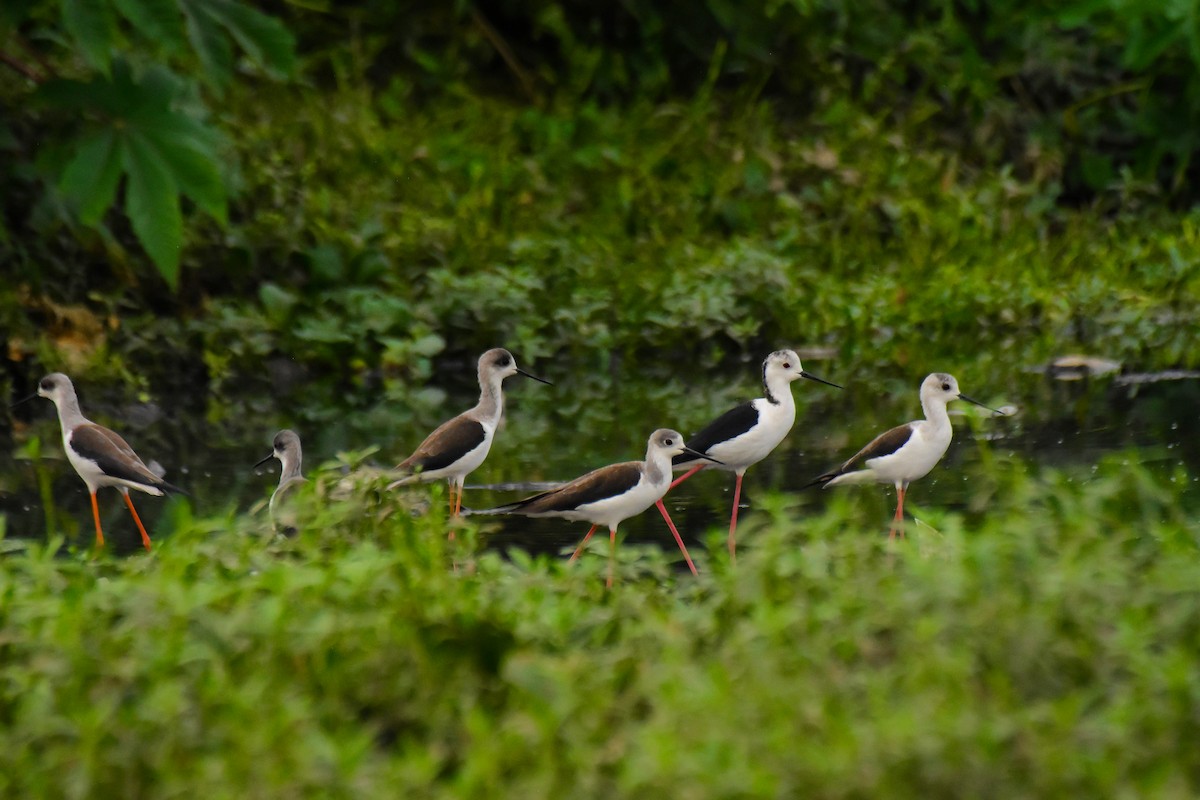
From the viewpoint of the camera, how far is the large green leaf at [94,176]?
7332mm

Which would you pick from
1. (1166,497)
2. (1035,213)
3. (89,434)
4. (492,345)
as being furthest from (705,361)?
(1166,497)

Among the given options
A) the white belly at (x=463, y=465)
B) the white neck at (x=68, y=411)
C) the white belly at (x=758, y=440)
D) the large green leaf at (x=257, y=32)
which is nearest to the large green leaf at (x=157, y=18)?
the large green leaf at (x=257, y=32)

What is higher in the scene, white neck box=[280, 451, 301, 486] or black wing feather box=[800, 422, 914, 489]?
white neck box=[280, 451, 301, 486]

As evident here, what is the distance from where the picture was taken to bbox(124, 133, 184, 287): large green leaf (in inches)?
289

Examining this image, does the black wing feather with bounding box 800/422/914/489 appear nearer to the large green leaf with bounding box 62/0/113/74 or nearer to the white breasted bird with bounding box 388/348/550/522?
the white breasted bird with bounding box 388/348/550/522

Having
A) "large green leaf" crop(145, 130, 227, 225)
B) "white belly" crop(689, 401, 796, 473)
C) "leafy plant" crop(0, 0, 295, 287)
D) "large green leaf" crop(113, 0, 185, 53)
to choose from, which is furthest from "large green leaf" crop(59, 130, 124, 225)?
"white belly" crop(689, 401, 796, 473)

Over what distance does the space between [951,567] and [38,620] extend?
2.10 metres

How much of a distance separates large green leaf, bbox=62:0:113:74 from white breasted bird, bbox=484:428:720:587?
8.71ft

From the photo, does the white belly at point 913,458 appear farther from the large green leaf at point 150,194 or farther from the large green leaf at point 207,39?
the large green leaf at point 207,39

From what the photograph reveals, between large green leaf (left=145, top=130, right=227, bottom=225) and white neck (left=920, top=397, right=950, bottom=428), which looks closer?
white neck (left=920, top=397, right=950, bottom=428)

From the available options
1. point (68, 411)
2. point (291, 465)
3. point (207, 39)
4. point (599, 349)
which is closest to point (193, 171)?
point (207, 39)

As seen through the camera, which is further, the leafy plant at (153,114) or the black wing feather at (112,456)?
the leafy plant at (153,114)

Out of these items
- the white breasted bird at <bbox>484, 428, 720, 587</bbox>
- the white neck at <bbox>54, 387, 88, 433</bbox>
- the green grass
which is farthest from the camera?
the white neck at <bbox>54, 387, 88, 433</bbox>

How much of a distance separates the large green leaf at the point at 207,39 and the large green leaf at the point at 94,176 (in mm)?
496
